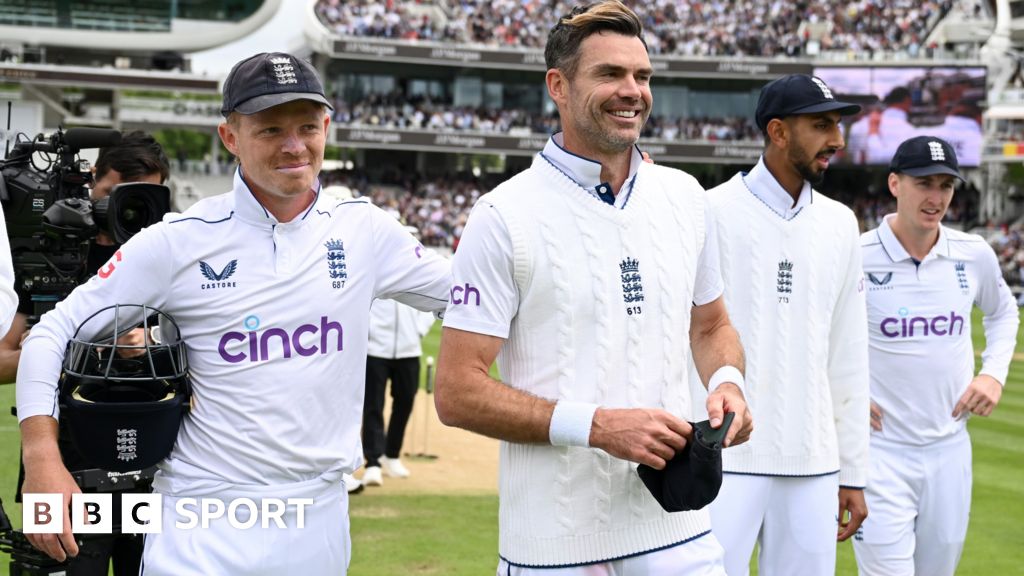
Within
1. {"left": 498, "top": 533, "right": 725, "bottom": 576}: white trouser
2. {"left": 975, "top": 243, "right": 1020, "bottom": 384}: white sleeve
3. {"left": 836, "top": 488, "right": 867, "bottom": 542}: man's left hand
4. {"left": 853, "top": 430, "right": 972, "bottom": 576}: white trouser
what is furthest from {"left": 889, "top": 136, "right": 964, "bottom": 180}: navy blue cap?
{"left": 498, "top": 533, "right": 725, "bottom": 576}: white trouser

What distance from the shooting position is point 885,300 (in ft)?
20.3

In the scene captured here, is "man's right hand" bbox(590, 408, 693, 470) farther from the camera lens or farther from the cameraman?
the camera lens

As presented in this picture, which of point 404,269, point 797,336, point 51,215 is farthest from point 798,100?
point 51,215

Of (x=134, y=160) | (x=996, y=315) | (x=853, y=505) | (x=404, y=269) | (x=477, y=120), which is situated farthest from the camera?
(x=477, y=120)

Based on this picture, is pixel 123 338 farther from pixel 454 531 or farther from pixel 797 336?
pixel 454 531

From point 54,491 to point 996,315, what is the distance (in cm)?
521

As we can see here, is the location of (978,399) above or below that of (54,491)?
below

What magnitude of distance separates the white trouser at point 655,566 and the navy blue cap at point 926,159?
3226 millimetres

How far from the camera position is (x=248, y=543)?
3559mm

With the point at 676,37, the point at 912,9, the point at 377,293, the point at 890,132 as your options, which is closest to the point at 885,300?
the point at 377,293

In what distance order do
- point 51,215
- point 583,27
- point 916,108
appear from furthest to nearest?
point 916,108
point 51,215
point 583,27

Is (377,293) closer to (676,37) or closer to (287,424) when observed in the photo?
(287,424)

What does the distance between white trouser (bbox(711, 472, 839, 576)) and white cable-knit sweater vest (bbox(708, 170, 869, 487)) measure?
62 millimetres

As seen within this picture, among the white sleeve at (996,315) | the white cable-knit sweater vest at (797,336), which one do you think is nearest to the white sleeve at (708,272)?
the white cable-knit sweater vest at (797,336)
